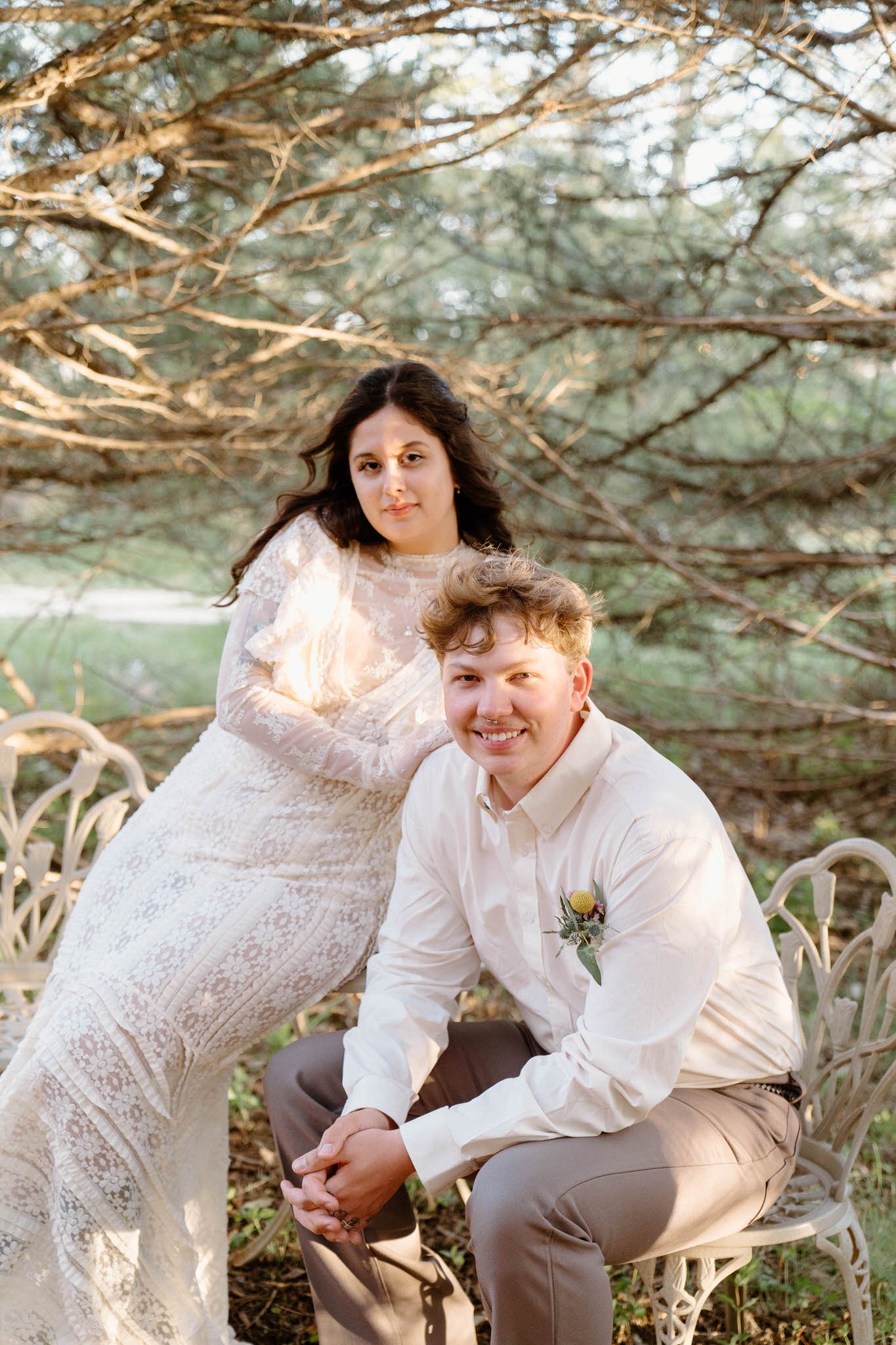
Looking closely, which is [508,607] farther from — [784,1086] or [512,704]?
[784,1086]

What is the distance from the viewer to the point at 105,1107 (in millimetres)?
2141

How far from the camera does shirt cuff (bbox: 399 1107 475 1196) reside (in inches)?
72.6

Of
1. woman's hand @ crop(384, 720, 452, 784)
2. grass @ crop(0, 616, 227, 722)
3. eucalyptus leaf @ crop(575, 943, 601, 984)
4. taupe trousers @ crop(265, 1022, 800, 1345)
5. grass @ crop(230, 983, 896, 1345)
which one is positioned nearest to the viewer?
taupe trousers @ crop(265, 1022, 800, 1345)

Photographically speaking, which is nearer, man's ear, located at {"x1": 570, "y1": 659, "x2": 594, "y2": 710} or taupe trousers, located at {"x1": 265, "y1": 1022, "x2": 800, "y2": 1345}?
taupe trousers, located at {"x1": 265, "y1": 1022, "x2": 800, "y2": 1345}

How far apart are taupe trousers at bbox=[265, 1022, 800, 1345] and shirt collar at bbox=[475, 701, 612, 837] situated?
505 mm

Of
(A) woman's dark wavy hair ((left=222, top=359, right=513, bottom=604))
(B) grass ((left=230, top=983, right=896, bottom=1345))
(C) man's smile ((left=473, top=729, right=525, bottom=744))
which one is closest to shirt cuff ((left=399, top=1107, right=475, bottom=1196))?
(C) man's smile ((left=473, top=729, right=525, bottom=744))

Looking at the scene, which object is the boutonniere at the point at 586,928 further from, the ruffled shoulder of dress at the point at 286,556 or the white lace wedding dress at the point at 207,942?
the ruffled shoulder of dress at the point at 286,556

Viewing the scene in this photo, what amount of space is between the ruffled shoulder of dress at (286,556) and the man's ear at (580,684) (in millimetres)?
818

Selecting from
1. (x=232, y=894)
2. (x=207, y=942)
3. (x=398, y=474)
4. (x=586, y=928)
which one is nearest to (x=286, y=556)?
(x=398, y=474)

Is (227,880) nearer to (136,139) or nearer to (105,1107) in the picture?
(105,1107)

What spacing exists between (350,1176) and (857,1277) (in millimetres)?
945

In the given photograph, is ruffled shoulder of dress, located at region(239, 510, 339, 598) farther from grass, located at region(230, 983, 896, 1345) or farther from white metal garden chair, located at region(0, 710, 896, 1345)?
grass, located at region(230, 983, 896, 1345)

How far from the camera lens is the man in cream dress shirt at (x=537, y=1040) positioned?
1.76 m

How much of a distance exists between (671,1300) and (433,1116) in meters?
0.52
